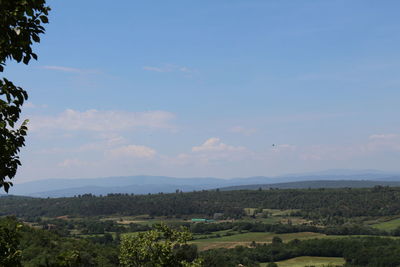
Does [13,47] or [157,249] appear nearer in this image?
[13,47]

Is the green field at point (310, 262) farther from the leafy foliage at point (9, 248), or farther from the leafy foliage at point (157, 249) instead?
the leafy foliage at point (9, 248)

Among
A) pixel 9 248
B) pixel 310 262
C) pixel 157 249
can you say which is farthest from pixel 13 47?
pixel 310 262

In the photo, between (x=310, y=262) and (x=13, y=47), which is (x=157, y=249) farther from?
(x=310, y=262)

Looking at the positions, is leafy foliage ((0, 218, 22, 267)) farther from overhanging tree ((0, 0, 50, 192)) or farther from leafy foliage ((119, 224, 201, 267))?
leafy foliage ((119, 224, 201, 267))

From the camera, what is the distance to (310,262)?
6009 inches

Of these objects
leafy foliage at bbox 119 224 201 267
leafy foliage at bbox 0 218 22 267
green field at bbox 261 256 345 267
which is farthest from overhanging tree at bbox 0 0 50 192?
green field at bbox 261 256 345 267

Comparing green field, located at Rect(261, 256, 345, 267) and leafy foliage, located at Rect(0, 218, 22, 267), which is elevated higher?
leafy foliage, located at Rect(0, 218, 22, 267)

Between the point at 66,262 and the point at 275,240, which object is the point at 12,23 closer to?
the point at 66,262

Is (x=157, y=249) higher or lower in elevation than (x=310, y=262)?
higher

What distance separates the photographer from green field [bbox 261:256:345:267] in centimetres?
14888

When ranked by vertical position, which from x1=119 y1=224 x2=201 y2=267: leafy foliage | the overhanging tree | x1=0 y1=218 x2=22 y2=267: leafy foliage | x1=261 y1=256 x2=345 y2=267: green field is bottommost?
x1=261 y1=256 x2=345 y2=267: green field

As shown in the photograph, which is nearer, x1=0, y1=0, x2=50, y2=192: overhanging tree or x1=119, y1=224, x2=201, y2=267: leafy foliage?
x1=0, y1=0, x2=50, y2=192: overhanging tree

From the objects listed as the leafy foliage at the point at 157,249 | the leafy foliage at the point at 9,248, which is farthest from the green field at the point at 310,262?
the leafy foliage at the point at 9,248

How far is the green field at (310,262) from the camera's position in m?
149
